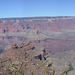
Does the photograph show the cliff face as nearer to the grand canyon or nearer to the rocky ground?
the grand canyon

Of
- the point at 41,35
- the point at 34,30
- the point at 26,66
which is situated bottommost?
the point at 41,35

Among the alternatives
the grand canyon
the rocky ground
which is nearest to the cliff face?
the grand canyon

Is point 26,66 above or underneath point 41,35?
above

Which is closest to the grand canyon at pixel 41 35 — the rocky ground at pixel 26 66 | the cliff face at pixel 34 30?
the cliff face at pixel 34 30

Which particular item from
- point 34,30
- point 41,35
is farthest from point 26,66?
point 34,30

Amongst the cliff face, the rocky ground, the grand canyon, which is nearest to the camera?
the rocky ground

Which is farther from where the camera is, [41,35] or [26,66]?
[41,35]

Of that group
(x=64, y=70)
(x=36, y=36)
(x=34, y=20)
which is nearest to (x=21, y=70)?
(x=64, y=70)

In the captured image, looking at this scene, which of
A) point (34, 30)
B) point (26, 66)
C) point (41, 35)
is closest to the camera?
point (26, 66)

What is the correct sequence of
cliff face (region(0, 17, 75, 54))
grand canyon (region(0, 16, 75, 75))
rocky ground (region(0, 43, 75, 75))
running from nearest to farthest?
rocky ground (region(0, 43, 75, 75)) < grand canyon (region(0, 16, 75, 75)) < cliff face (region(0, 17, 75, 54))

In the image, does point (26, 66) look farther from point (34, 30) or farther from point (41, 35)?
point (34, 30)

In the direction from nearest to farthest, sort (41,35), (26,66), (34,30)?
(26,66)
(41,35)
(34,30)

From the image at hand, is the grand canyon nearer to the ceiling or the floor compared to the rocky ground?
nearer to the floor
